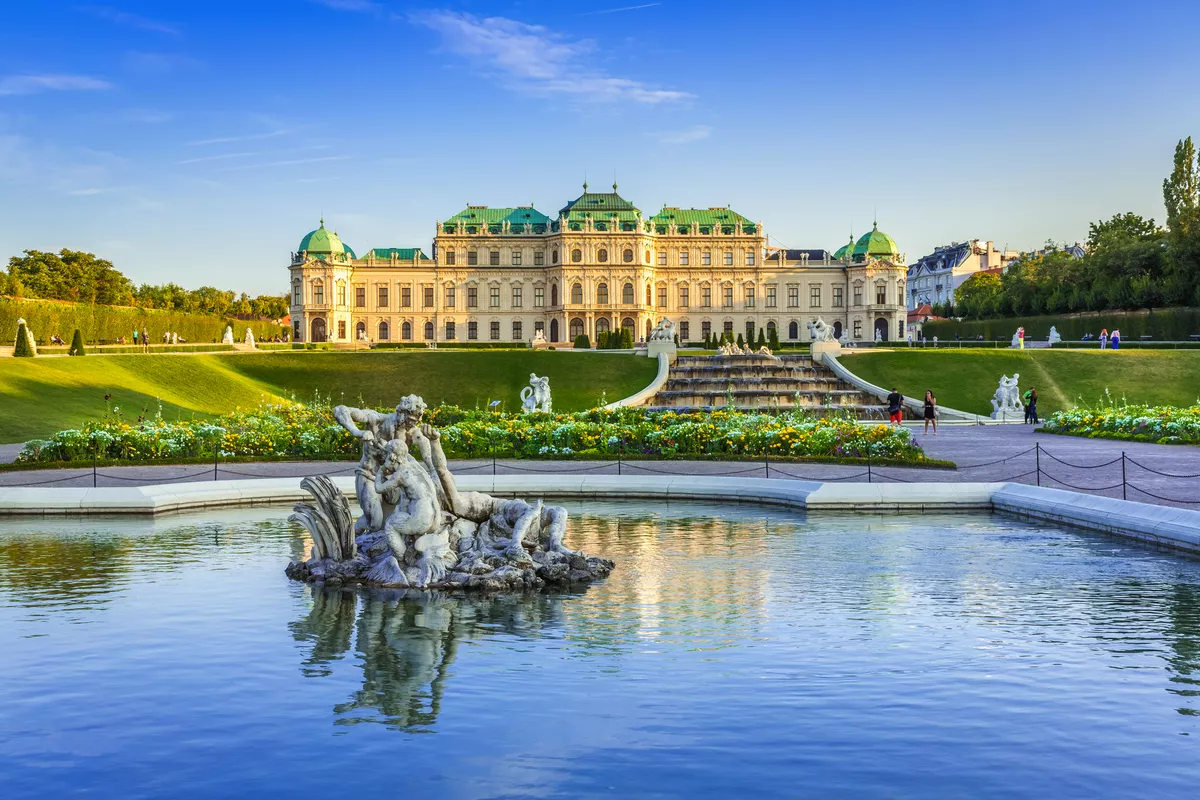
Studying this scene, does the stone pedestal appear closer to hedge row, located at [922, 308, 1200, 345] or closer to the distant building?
hedge row, located at [922, 308, 1200, 345]

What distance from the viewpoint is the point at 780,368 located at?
54562 mm

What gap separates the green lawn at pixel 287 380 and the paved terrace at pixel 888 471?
53.1 feet

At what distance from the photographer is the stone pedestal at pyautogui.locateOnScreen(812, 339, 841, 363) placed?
57125 millimetres

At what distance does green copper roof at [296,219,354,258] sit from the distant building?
8106 centimetres

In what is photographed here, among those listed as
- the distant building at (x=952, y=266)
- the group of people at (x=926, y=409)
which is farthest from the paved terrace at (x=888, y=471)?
the distant building at (x=952, y=266)

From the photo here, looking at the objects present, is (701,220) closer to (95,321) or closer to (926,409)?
(95,321)

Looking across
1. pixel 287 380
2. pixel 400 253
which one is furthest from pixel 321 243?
pixel 287 380

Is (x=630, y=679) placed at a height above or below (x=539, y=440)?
below

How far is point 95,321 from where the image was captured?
67000 mm

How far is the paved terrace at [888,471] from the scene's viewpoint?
22.0 meters

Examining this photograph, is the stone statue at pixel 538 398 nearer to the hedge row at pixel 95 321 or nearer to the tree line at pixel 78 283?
the hedge row at pixel 95 321

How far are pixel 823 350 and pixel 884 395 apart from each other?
8.61 metres

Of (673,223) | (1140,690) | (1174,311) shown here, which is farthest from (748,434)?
(673,223)

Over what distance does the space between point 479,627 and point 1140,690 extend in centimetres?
608
